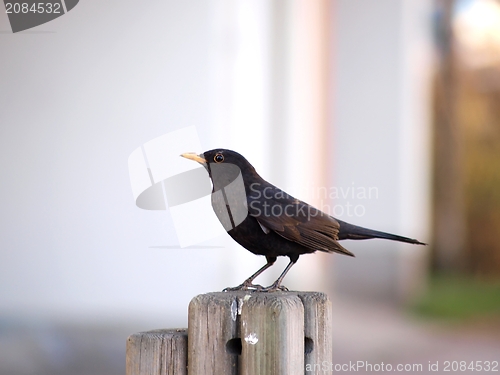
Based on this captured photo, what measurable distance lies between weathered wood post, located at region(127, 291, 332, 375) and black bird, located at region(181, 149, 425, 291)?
88cm

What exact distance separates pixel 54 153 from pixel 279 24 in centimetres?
343

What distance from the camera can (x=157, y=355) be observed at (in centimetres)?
212

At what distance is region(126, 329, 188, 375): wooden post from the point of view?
2.12 meters

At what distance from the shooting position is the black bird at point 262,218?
3.13m

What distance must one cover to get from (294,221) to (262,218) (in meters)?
0.17

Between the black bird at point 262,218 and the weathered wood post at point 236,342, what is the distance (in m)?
0.88

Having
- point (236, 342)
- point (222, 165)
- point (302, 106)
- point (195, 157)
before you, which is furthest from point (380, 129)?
point (236, 342)

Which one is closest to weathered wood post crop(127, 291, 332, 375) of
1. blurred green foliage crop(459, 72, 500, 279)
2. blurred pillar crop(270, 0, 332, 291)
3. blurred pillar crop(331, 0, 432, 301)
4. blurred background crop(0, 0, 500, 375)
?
blurred background crop(0, 0, 500, 375)

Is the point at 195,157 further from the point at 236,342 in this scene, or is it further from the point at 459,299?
the point at 459,299

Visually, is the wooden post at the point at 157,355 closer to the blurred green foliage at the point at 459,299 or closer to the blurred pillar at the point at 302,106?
the blurred pillar at the point at 302,106

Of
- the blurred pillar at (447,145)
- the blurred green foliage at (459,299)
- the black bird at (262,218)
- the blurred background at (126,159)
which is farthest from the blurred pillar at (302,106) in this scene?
the black bird at (262,218)

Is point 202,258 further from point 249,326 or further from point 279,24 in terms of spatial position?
point 249,326

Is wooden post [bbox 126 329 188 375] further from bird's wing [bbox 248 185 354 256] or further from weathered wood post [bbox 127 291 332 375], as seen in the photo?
bird's wing [bbox 248 185 354 256]

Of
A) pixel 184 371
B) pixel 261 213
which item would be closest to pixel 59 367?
pixel 261 213
